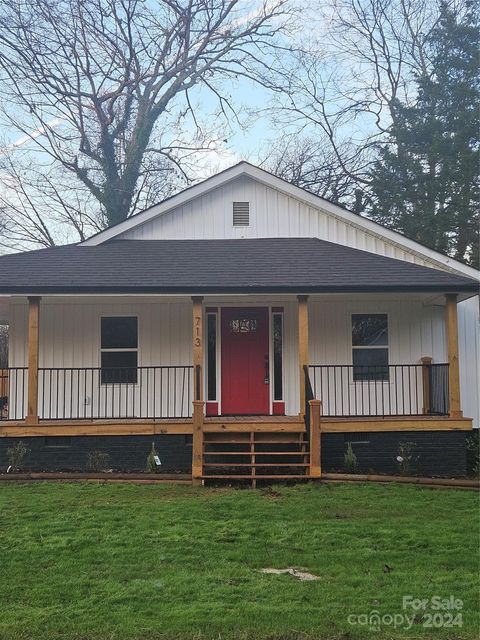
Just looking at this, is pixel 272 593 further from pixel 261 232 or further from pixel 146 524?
pixel 261 232

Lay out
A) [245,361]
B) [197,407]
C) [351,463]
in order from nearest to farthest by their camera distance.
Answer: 1. [197,407]
2. [351,463]
3. [245,361]

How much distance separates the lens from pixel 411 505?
7.58 meters

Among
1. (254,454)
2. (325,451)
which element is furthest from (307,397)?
(254,454)

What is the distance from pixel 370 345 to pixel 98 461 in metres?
5.49

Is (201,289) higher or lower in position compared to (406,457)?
higher

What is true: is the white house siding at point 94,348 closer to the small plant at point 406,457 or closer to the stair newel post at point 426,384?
the small plant at point 406,457

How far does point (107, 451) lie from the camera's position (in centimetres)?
991

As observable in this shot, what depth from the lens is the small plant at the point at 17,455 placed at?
9.61 m

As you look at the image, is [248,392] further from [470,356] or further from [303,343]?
[470,356]

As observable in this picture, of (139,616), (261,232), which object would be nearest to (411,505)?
(139,616)

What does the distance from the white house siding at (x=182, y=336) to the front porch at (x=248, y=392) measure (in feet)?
0.14

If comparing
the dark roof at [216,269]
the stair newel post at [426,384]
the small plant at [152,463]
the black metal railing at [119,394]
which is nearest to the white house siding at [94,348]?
the black metal railing at [119,394]

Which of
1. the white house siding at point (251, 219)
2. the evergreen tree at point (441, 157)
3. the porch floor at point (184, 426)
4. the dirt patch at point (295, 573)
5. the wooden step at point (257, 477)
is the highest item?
the evergreen tree at point (441, 157)

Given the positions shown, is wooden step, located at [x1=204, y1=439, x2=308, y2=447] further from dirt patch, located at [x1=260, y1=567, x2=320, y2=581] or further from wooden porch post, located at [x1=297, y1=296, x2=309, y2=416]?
dirt patch, located at [x1=260, y1=567, x2=320, y2=581]
